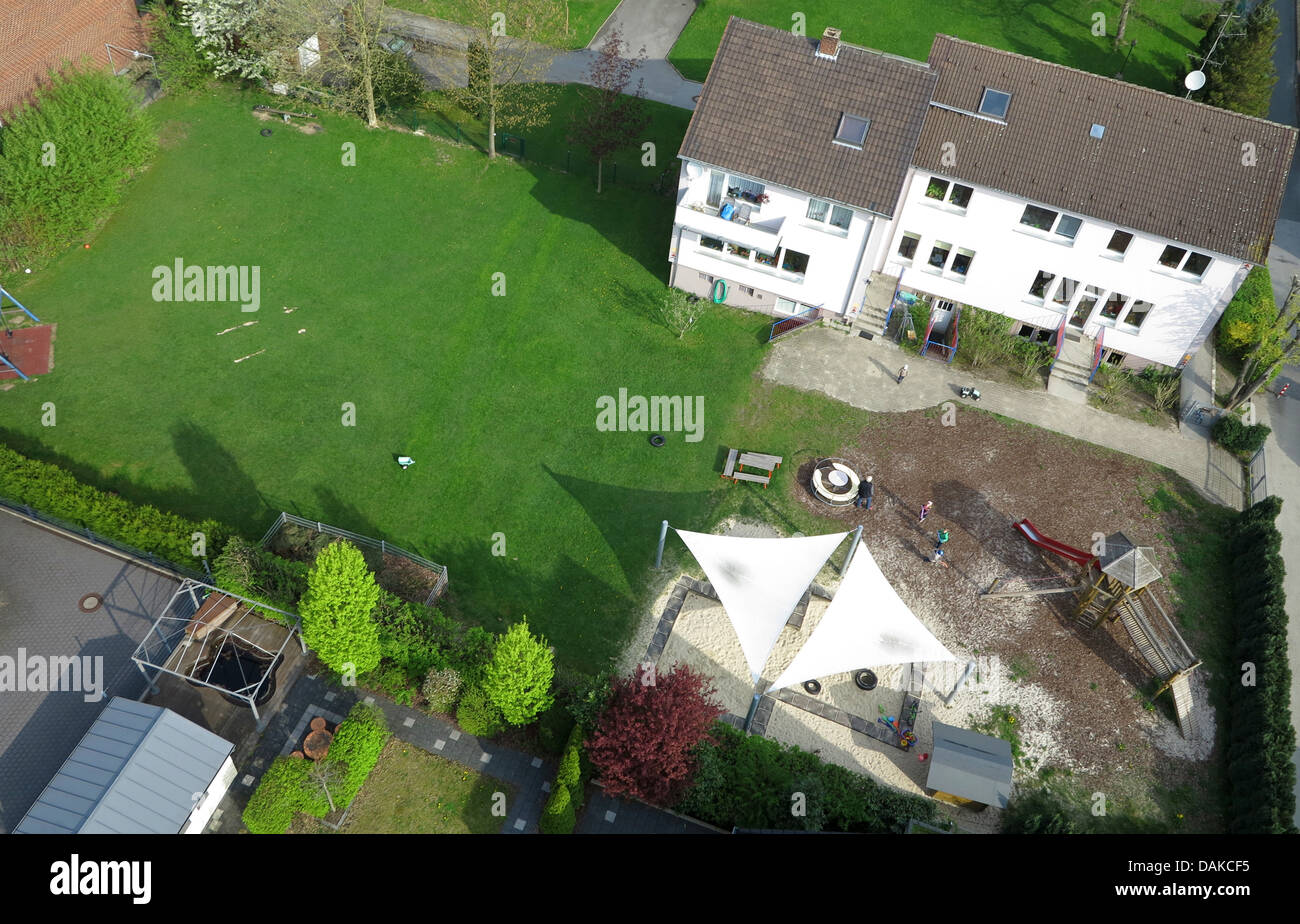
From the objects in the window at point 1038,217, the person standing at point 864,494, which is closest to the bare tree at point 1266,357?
Answer: the window at point 1038,217

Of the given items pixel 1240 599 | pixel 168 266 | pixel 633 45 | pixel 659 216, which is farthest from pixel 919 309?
pixel 168 266

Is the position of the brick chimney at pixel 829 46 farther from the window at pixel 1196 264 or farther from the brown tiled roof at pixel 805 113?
the window at pixel 1196 264

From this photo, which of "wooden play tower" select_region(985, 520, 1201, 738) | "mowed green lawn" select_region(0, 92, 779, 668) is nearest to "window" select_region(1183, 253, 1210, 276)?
"wooden play tower" select_region(985, 520, 1201, 738)

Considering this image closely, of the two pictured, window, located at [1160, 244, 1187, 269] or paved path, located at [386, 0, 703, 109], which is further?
paved path, located at [386, 0, 703, 109]

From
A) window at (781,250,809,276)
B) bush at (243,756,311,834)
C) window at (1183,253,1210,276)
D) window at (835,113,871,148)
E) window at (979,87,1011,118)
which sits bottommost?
bush at (243,756,311,834)

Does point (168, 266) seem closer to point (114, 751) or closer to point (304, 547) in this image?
point (304, 547)

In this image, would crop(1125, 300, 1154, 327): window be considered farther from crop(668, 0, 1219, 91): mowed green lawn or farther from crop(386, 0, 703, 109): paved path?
crop(386, 0, 703, 109): paved path

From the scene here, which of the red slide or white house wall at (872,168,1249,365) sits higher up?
white house wall at (872,168,1249,365)
